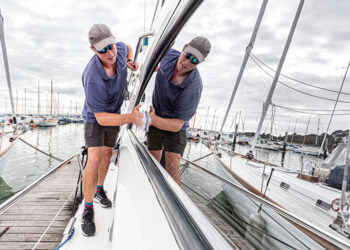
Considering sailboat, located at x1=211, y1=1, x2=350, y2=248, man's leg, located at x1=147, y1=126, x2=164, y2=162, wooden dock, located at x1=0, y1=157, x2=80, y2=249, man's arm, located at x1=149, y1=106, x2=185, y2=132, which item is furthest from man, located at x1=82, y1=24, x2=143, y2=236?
sailboat, located at x1=211, y1=1, x2=350, y2=248

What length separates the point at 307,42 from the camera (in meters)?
1.36

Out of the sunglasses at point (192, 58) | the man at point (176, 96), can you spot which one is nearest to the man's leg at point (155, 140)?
the man at point (176, 96)

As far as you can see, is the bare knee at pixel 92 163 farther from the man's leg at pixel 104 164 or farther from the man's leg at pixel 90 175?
the man's leg at pixel 104 164

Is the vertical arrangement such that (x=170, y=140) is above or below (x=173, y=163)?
above

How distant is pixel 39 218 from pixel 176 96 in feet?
8.16

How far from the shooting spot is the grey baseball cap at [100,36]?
124 centimetres

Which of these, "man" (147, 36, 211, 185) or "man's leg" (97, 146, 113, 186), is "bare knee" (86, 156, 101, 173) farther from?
"man" (147, 36, 211, 185)

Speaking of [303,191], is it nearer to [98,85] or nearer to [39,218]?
[98,85]

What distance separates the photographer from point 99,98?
1371 mm

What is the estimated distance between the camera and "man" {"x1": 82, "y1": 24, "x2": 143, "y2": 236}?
1275 millimetres

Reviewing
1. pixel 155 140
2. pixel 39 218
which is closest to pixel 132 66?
pixel 155 140

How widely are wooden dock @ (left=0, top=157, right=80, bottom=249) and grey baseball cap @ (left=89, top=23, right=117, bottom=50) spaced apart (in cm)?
108

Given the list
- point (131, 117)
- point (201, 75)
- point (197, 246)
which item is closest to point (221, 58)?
point (201, 75)

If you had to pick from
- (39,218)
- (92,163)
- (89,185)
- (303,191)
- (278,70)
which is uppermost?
(278,70)
